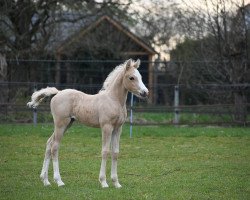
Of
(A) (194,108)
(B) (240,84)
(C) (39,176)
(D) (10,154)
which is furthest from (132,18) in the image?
(C) (39,176)

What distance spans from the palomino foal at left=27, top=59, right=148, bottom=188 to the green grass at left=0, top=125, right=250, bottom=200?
47 centimetres

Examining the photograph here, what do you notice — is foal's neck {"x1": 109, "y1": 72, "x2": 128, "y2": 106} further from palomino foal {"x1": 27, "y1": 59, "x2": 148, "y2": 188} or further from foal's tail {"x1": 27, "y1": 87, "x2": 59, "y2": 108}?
foal's tail {"x1": 27, "y1": 87, "x2": 59, "y2": 108}

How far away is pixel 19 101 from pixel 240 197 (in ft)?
44.9

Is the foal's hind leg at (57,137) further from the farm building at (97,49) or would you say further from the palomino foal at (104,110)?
the farm building at (97,49)

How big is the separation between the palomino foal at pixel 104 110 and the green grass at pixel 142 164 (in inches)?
18.5

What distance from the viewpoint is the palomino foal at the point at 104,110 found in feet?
27.1

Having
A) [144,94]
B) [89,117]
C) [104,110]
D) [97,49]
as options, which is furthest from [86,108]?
[97,49]

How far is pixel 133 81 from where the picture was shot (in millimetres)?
8367

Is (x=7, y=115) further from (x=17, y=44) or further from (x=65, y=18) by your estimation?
(x=65, y=18)

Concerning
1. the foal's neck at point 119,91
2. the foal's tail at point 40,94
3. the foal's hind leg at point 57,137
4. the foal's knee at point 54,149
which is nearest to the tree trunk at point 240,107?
the foal's neck at point 119,91

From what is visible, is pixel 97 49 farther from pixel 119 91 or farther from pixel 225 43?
pixel 119 91

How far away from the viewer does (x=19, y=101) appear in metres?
19.7

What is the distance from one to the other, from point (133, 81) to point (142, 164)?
2.78 meters

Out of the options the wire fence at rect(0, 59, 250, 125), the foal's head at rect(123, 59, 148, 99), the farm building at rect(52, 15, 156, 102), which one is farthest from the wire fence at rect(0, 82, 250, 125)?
the foal's head at rect(123, 59, 148, 99)
